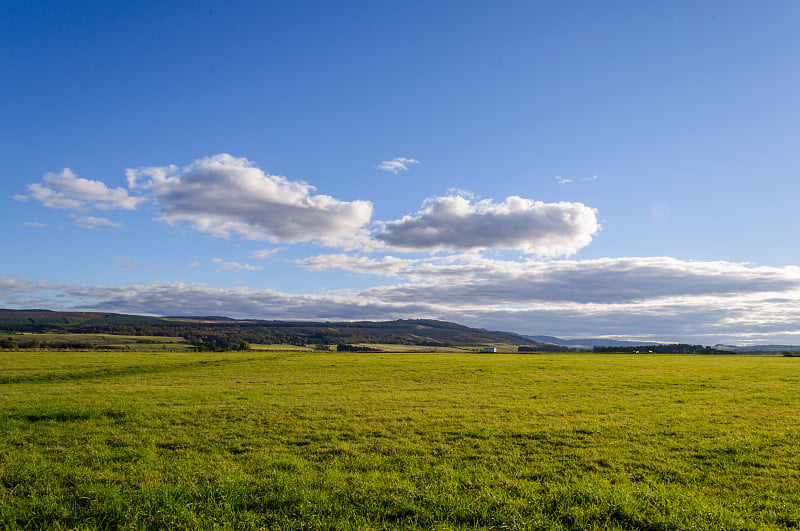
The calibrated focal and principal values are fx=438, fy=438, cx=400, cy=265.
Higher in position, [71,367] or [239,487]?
[239,487]

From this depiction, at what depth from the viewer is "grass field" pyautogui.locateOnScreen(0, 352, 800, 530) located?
9.09m

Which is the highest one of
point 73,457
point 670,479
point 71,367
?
point 670,479

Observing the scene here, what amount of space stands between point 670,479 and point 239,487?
11.0 metres

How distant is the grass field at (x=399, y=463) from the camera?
9094 millimetres

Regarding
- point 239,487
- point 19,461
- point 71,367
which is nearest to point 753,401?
point 239,487

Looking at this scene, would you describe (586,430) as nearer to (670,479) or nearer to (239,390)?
(670,479)

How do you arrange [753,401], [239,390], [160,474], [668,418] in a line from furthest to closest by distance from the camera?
[239,390] < [753,401] < [668,418] < [160,474]

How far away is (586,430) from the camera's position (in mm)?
17484

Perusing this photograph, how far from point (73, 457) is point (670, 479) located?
17.1 meters

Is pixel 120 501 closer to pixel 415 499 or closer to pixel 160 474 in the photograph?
pixel 160 474

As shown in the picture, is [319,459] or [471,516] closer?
[471,516]

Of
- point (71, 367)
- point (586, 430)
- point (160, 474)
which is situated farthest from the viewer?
point (71, 367)

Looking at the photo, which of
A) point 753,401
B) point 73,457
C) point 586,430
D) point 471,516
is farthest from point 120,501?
point 753,401

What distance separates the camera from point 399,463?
42.4 ft
